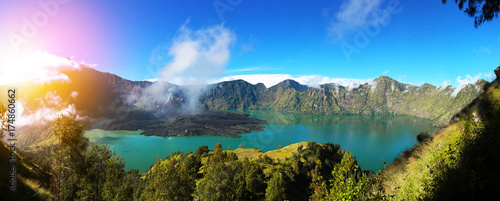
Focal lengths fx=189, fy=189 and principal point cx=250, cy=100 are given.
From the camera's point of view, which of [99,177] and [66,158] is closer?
[66,158]

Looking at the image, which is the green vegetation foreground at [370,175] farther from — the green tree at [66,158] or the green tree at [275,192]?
the green tree at [275,192]

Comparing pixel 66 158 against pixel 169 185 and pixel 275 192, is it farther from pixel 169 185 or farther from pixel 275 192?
pixel 275 192

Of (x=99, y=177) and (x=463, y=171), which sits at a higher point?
(x=463, y=171)

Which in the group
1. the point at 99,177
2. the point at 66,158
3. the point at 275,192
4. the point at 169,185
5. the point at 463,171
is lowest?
the point at 275,192

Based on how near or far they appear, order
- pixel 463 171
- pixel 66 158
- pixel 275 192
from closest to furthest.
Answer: pixel 463 171 → pixel 66 158 → pixel 275 192

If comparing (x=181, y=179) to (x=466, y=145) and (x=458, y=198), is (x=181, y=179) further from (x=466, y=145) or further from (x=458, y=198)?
(x=466, y=145)

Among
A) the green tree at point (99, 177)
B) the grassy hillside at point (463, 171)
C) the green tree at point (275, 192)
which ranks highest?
the grassy hillside at point (463, 171)

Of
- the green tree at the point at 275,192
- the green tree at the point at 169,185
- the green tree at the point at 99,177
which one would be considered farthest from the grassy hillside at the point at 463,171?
the green tree at the point at 275,192

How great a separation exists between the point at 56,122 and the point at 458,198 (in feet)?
87.0

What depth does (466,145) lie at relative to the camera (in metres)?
11.9

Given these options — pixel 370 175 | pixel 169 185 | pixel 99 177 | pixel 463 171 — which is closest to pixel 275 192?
pixel 169 185

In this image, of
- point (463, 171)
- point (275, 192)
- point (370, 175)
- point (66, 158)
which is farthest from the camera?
point (275, 192)

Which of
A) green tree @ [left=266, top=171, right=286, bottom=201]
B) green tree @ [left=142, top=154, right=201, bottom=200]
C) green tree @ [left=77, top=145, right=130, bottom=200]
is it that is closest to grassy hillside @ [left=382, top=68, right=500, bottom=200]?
green tree @ [left=142, top=154, right=201, bottom=200]

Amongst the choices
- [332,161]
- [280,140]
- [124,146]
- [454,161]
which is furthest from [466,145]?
[124,146]
